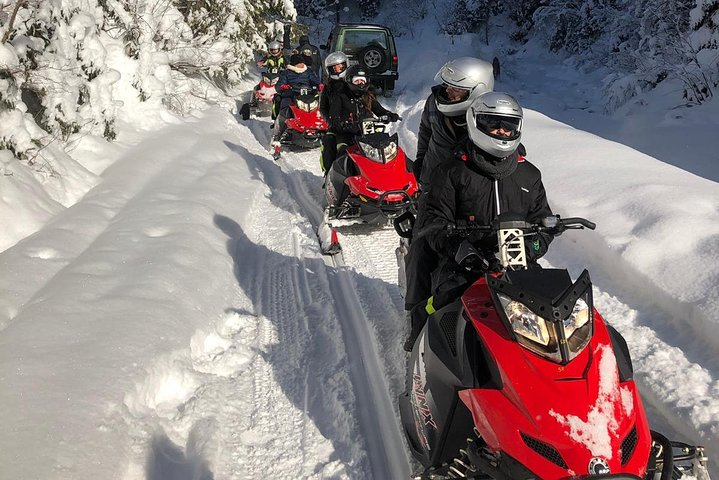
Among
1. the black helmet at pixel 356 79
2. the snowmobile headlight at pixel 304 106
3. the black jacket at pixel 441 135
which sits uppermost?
the black jacket at pixel 441 135

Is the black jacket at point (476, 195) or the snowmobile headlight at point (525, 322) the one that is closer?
the snowmobile headlight at point (525, 322)

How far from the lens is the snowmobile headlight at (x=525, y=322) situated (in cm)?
261

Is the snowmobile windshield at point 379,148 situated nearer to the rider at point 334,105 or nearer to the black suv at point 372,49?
the rider at point 334,105

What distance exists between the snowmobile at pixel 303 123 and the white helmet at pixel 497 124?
8.41 m

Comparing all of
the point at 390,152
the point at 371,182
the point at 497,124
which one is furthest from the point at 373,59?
the point at 497,124

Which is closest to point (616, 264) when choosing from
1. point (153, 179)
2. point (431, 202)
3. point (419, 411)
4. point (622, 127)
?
point (431, 202)

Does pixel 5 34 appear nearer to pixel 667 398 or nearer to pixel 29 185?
pixel 29 185

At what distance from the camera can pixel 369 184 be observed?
7.27 meters

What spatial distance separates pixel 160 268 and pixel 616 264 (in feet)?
13.7

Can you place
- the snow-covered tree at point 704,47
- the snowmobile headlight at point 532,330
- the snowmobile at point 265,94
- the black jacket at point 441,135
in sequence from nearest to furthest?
the snowmobile headlight at point 532,330, the black jacket at point 441,135, the snow-covered tree at point 704,47, the snowmobile at point 265,94

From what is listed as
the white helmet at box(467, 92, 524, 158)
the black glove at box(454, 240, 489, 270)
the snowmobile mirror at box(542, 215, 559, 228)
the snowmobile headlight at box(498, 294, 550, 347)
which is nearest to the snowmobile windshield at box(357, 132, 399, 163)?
the white helmet at box(467, 92, 524, 158)

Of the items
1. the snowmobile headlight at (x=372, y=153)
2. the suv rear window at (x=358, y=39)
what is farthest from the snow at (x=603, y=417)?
the suv rear window at (x=358, y=39)

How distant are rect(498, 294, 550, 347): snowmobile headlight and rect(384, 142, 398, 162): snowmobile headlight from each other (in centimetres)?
494

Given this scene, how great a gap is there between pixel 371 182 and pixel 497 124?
3911 mm
